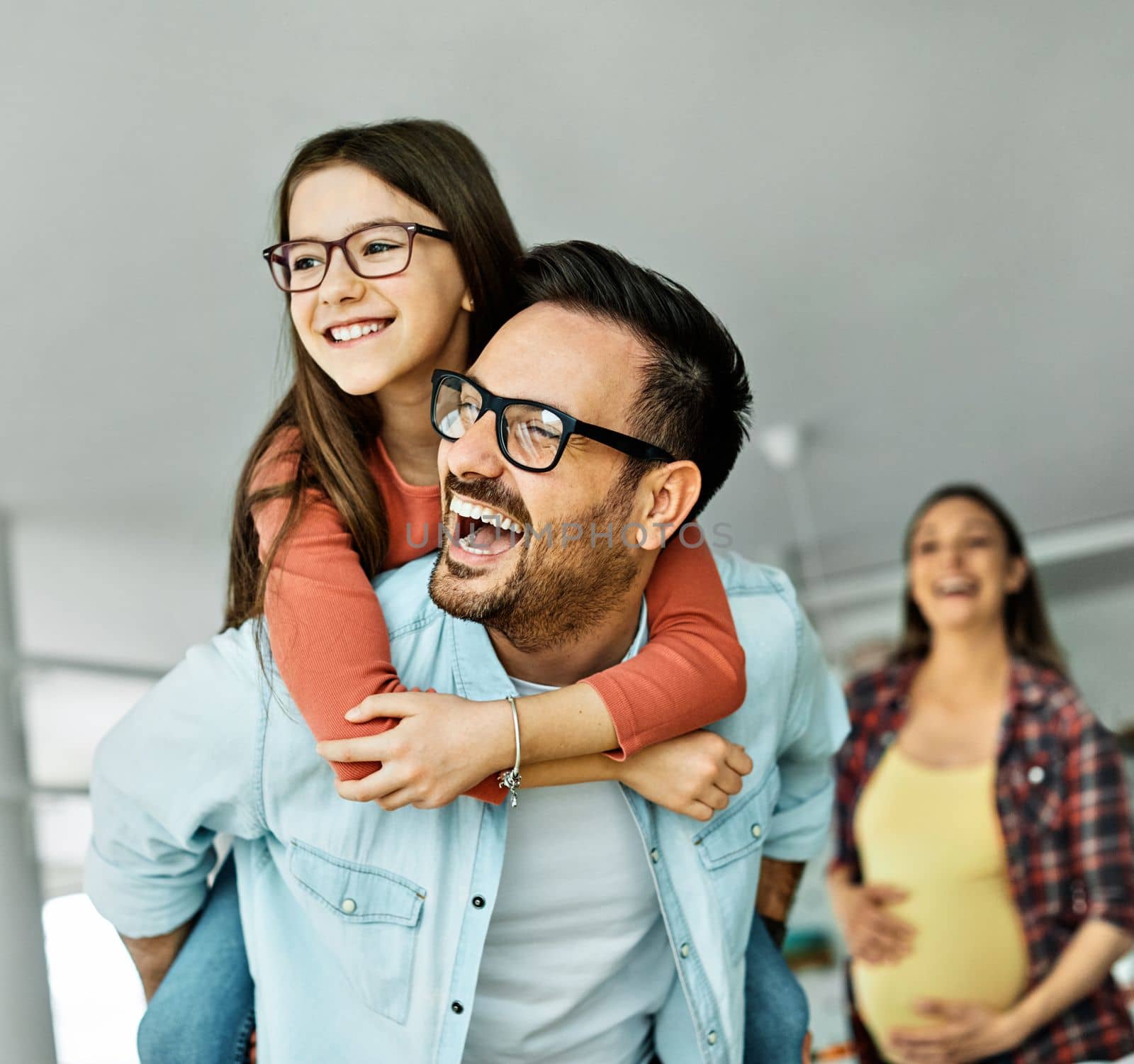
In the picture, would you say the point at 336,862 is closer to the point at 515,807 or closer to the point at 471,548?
the point at 515,807

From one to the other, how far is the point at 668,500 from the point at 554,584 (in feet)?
0.40

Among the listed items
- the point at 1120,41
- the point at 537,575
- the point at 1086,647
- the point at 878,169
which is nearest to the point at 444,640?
the point at 537,575

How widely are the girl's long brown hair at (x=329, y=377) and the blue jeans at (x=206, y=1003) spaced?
254mm

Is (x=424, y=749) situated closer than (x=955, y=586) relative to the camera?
Yes

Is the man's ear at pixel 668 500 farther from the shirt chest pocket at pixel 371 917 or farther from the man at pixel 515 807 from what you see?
the shirt chest pocket at pixel 371 917

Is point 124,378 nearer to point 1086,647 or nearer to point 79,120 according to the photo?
point 79,120

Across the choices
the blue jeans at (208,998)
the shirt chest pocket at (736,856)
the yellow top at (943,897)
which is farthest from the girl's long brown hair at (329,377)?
the yellow top at (943,897)

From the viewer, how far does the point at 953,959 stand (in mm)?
1974

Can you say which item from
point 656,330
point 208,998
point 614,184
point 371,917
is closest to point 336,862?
point 371,917

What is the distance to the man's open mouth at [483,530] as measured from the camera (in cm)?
92

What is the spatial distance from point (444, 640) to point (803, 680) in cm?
35

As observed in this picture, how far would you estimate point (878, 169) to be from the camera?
1.39 m

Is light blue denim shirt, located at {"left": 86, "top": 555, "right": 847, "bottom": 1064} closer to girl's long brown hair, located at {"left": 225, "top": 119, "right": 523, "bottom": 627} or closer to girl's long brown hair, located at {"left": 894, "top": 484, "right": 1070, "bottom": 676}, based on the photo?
girl's long brown hair, located at {"left": 225, "top": 119, "right": 523, "bottom": 627}

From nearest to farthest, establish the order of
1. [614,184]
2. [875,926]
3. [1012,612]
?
[614,184] < [875,926] < [1012,612]
